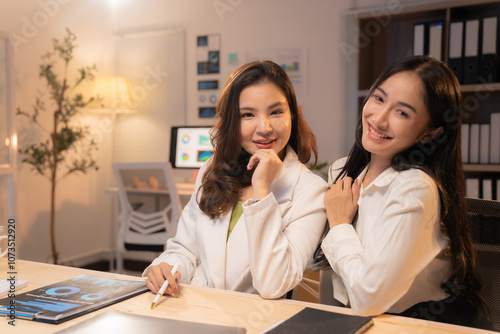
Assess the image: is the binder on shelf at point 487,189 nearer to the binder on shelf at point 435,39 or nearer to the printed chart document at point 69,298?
the binder on shelf at point 435,39

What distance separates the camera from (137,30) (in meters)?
4.38

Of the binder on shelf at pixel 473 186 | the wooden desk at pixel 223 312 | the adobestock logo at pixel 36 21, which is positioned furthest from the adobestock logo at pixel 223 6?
the wooden desk at pixel 223 312

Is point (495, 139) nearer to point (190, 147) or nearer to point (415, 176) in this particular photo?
point (415, 176)

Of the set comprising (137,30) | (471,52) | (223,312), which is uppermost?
(137,30)

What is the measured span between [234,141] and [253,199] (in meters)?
0.24

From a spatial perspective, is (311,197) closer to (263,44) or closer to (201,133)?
(201,133)

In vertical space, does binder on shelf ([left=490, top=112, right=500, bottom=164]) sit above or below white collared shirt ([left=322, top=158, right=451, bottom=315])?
above

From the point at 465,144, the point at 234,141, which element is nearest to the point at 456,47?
the point at 465,144

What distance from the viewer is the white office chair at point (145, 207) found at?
312 centimetres

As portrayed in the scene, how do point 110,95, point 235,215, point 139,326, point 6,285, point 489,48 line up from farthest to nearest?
point 110,95
point 489,48
point 235,215
point 6,285
point 139,326

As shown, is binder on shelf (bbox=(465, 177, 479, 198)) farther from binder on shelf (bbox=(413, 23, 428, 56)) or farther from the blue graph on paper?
the blue graph on paper

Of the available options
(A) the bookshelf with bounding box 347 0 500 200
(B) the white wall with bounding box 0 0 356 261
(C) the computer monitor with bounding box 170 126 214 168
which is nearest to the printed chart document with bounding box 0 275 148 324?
(A) the bookshelf with bounding box 347 0 500 200

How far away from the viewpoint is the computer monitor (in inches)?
146

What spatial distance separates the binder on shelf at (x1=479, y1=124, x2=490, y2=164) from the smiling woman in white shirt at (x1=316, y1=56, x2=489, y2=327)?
5.54 ft
